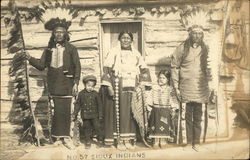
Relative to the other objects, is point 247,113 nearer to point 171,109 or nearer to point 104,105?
point 171,109

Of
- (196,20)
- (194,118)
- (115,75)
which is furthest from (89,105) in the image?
(196,20)

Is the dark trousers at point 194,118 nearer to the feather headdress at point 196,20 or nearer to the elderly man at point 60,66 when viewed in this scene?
the feather headdress at point 196,20

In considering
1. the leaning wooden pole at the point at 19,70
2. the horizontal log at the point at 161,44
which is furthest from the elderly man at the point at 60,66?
the horizontal log at the point at 161,44

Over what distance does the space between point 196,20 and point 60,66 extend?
4.43 feet

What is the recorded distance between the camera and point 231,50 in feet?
14.0

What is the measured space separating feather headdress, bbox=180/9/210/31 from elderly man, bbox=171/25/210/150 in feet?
0.05

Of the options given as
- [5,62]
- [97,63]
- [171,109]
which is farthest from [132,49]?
[5,62]

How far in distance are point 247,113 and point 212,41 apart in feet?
2.52

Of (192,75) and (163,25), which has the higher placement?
(163,25)

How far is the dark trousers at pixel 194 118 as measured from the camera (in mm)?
4270

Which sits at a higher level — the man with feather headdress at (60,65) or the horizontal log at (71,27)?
the horizontal log at (71,27)

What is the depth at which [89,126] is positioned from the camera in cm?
423

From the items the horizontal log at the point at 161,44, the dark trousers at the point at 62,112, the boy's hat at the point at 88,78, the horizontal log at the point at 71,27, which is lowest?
the dark trousers at the point at 62,112

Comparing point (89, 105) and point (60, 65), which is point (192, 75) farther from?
point (60, 65)
